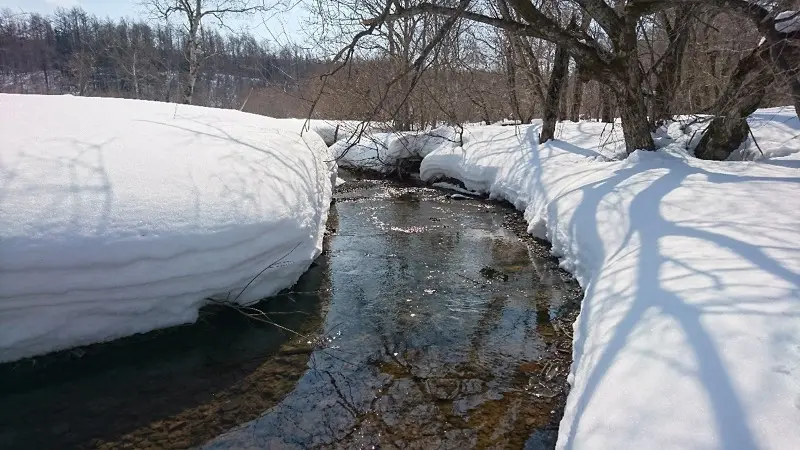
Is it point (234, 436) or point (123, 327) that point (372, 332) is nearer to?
point (234, 436)

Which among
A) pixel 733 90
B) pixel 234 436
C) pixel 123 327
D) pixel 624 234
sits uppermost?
pixel 733 90

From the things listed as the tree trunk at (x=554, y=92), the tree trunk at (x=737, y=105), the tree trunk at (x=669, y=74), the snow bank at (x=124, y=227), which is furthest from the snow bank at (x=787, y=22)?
the snow bank at (x=124, y=227)

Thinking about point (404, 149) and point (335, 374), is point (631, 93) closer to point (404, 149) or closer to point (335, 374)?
point (335, 374)

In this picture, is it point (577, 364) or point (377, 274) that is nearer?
point (577, 364)

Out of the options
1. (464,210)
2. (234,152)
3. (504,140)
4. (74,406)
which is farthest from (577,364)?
→ (504,140)

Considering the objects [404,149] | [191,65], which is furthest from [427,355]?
[191,65]

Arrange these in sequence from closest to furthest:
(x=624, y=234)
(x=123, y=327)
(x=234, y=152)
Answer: (x=123, y=327) → (x=624, y=234) → (x=234, y=152)

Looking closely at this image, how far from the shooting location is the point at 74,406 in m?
2.79

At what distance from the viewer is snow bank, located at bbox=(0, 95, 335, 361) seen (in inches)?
115

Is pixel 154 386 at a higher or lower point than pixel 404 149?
lower

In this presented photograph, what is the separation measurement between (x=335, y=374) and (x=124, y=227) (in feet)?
5.87

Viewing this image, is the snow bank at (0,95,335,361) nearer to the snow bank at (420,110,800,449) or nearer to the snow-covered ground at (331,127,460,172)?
the snow bank at (420,110,800,449)

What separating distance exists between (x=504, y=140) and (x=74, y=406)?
30.3ft

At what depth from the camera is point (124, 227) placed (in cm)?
320
